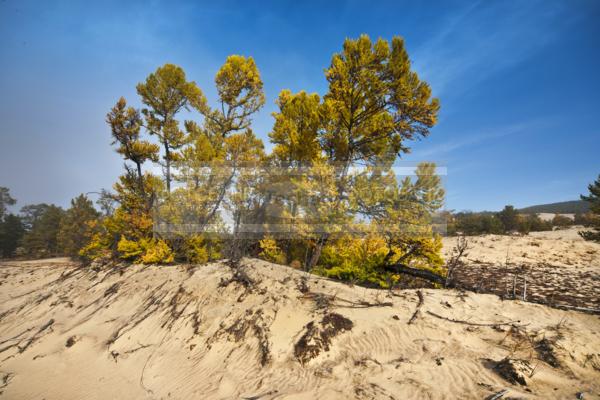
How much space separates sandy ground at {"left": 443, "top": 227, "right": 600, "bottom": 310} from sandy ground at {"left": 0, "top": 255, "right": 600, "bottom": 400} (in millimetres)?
1681

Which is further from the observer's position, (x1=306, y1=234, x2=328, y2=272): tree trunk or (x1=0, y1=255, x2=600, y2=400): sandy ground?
(x1=306, y1=234, x2=328, y2=272): tree trunk

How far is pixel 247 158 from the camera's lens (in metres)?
12.8

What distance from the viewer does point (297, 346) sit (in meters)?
4.24

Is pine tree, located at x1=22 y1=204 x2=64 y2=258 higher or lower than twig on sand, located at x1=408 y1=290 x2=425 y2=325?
lower

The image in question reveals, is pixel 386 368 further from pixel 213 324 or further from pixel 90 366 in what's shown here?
pixel 90 366

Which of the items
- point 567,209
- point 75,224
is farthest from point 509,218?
point 567,209

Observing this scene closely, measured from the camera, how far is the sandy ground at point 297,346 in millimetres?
3213

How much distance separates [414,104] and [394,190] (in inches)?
139

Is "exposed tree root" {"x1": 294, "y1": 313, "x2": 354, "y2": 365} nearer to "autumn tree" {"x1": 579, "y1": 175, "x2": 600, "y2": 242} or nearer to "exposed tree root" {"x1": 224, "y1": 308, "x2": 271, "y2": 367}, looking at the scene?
"exposed tree root" {"x1": 224, "y1": 308, "x2": 271, "y2": 367}

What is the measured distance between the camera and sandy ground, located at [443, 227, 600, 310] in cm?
638

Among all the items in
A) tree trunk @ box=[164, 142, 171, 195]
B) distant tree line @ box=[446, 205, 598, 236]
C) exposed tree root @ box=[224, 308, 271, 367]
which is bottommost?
exposed tree root @ box=[224, 308, 271, 367]

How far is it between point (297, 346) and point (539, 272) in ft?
37.7

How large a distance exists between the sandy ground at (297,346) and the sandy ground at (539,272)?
5.51 feet

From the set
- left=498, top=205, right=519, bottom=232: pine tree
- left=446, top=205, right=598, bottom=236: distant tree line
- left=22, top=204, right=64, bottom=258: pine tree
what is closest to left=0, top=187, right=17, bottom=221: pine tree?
left=22, top=204, right=64, bottom=258: pine tree
